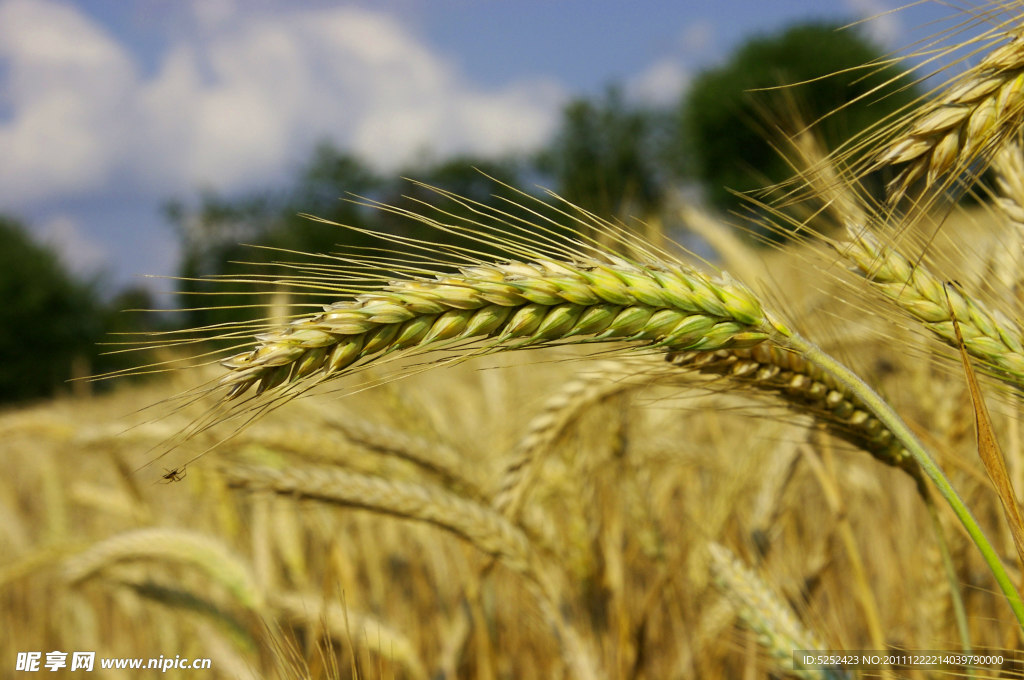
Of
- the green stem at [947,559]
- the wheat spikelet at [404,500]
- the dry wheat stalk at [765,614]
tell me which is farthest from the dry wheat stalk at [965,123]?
the wheat spikelet at [404,500]

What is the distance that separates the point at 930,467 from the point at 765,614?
1.84ft

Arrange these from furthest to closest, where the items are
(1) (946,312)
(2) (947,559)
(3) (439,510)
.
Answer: (3) (439,510) < (2) (947,559) < (1) (946,312)

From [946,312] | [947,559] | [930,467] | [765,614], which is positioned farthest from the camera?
[765,614]

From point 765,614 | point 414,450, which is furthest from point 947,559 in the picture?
point 414,450

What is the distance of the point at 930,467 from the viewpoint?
650mm

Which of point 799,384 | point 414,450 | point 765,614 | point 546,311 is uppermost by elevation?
point 414,450

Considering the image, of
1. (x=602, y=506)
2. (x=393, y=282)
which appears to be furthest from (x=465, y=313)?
(x=602, y=506)

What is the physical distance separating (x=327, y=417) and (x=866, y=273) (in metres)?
1.65

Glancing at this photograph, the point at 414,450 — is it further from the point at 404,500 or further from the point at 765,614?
the point at 765,614

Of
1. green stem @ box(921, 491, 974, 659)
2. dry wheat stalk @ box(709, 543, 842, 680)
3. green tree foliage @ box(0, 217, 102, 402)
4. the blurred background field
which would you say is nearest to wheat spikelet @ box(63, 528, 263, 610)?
the blurred background field

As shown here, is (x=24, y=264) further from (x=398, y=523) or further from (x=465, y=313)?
(x=465, y=313)

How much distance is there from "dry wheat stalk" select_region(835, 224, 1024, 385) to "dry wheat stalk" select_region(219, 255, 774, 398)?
22 cm

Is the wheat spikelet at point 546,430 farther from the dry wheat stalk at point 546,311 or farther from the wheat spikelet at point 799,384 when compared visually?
the dry wheat stalk at point 546,311

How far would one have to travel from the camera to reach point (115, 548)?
71.4 inches
